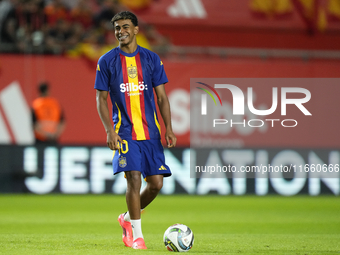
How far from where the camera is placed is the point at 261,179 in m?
12.3

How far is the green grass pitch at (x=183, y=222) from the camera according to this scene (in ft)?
18.2

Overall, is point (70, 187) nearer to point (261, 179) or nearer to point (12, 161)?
point (12, 161)

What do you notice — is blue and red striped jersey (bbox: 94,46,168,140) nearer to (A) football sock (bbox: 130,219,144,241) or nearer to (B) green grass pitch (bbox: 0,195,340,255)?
(A) football sock (bbox: 130,219,144,241)

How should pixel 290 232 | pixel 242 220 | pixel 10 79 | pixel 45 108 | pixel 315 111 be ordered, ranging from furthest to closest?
pixel 315 111 → pixel 10 79 → pixel 45 108 → pixel 242 220 → pixel 290 232

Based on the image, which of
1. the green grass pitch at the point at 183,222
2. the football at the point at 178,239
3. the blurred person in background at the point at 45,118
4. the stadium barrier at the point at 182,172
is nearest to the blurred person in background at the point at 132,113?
the football at the point at 178,239

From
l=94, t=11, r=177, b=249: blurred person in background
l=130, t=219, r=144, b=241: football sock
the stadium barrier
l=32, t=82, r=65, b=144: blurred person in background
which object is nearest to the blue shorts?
l=94, t=11, r=177, b=249: blurred person in background

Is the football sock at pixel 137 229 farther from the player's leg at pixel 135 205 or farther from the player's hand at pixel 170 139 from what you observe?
the player's hand at pixel 170 139

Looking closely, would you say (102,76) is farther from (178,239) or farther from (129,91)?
(178,239)

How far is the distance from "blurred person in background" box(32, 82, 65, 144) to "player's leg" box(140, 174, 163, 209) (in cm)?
703

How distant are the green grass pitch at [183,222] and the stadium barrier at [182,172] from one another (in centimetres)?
23

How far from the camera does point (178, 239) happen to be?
5227 millimetres

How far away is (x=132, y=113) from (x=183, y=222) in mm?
3170

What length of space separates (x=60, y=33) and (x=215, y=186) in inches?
226

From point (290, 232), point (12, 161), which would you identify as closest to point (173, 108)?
point (12, 161)
